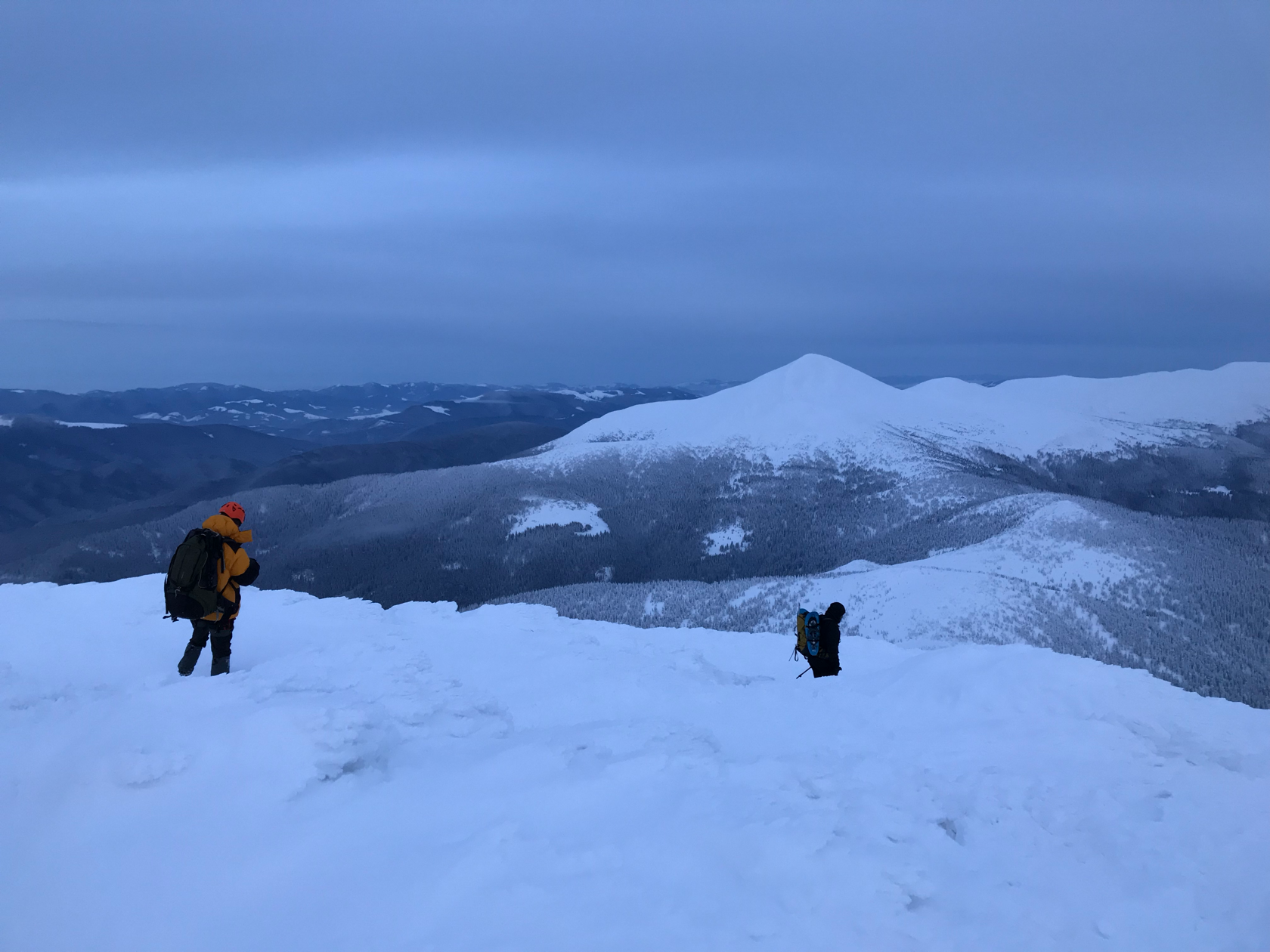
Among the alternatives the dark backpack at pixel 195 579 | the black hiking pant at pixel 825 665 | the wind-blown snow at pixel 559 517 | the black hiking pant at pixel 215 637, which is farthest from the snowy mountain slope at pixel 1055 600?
the wind-blown snow at pixel 559 517

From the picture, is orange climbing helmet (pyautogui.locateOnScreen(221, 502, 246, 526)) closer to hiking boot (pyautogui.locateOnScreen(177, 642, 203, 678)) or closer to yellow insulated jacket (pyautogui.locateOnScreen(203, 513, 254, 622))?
yellow insulated jacket (pyautogui.locateOnScreen(203, 513, 254, 622))

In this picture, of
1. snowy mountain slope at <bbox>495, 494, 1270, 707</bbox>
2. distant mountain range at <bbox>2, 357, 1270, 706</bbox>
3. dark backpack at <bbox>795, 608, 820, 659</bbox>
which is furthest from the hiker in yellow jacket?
distant mountain range at <bbox>2, 357, 1270, 706</bbox>

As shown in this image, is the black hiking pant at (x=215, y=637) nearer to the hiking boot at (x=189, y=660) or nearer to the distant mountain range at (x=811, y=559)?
the hiking boot at (x=189, y=660)

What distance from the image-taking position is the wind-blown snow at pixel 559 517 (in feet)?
556

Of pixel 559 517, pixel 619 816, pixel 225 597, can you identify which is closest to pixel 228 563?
pixel 225 597

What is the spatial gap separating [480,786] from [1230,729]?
40.9ft

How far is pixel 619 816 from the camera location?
7574mm

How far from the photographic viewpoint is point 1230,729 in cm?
1199

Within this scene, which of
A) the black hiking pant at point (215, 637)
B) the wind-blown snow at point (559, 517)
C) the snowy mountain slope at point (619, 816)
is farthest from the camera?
the wind-blown snow at point (559, 517)

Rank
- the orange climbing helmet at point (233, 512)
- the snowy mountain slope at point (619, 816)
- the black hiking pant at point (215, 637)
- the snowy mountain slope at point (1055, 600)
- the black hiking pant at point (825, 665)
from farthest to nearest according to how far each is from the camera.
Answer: the snowy mountain slope at point (1055, 600) → the black hiking pant at point (825, 665) → the black hiking pant at point (215, 637) → the orange climbing helmet at point (233, 512) → the snowy mountain slope at point (619, 816)

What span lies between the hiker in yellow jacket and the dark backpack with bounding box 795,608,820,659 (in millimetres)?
11236

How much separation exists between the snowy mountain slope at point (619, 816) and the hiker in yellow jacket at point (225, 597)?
31.6 inches

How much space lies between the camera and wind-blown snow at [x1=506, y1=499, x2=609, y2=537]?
169500mm

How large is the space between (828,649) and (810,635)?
0.51 metres
